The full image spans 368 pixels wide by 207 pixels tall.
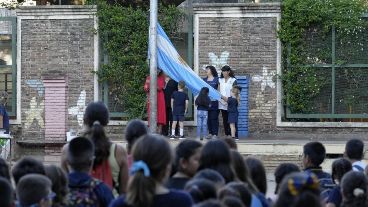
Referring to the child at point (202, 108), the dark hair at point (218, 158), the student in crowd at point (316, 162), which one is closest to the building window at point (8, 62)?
the child at point (202, 108)

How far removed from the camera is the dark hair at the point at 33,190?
6.93 meters

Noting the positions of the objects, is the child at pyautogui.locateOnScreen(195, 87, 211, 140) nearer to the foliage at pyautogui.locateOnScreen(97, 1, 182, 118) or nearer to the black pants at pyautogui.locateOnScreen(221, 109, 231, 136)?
the black pants at pyautogui.locateOnScreen(221, 109, 231, 136)

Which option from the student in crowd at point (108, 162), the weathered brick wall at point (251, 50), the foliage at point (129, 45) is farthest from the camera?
the foliage at point (129, 45)

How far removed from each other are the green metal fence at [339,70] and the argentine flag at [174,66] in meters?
2.86

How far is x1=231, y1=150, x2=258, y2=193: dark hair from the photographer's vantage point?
7.70 metres

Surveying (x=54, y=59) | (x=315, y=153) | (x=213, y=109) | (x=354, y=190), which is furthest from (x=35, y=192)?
(x=54, y=59)

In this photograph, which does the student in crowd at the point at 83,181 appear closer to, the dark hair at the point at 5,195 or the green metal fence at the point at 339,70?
the dark hair at the point at 5,195

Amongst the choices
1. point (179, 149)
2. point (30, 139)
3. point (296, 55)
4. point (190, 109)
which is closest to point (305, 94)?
point (296, 55)

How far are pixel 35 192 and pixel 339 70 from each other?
→ 683 inches

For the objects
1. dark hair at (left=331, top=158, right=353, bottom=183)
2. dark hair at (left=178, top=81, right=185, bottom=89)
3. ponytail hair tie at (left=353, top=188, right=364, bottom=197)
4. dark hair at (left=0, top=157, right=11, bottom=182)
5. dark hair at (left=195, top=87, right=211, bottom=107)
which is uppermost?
dark hair at (left=178, top=81, right=185, bottom=89)

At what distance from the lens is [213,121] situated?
22.1m

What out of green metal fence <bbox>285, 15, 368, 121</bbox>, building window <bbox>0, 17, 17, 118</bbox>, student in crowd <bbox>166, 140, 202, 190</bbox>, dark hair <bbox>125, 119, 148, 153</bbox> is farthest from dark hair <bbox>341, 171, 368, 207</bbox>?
building window <bbox>0, 17, 17, 118</bbox>

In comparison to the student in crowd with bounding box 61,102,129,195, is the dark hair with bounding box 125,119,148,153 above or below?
above

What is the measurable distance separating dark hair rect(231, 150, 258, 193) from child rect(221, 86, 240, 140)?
13874mm
